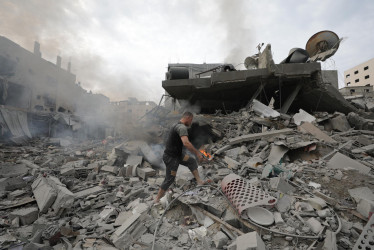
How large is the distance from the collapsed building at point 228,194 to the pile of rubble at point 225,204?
17 millimetres

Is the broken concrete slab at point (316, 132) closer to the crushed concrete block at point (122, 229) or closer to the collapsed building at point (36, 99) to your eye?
the crushed concrete block at point (122, 229)

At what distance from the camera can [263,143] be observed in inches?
202

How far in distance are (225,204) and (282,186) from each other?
112 cm

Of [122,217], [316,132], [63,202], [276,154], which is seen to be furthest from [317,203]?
[63,202]

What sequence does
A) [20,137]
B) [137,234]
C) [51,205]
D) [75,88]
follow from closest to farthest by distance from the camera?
[137,234] → [51,205] → [20,137] → [75,88]

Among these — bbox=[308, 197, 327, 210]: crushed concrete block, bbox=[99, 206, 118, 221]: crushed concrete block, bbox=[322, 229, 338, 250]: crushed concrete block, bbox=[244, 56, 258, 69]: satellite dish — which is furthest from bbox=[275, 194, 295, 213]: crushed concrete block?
bbox=[244, 56, 258, 69]: satellite dish

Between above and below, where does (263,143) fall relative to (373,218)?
above

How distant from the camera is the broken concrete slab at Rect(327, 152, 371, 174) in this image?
136 inches

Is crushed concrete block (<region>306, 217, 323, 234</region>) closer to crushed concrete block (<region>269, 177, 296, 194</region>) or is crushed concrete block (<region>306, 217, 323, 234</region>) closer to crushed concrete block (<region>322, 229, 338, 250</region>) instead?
crushed concrete block (<region>322, 229, 338, 250</region>)

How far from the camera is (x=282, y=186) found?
2.96 metres

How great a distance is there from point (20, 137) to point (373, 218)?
18447 millimetres

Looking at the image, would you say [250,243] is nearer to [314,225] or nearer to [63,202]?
[314,225]

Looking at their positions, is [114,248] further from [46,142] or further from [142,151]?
[46,142]

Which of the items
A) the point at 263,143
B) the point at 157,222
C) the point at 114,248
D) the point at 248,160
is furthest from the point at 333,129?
the point at 114,248
